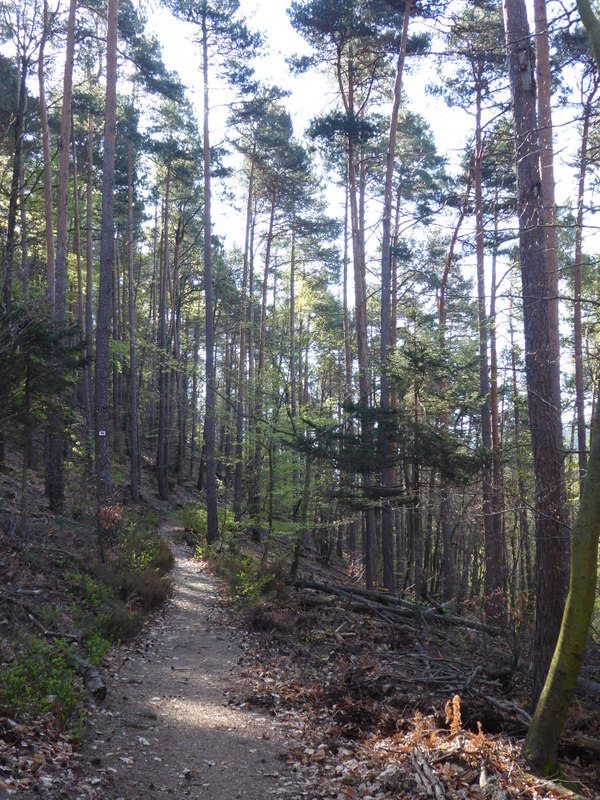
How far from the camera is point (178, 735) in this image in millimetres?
5918

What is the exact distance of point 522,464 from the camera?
12305 millimetres

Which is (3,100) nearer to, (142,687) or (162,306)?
(162,306)

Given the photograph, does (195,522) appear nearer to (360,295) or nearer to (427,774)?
(360,295)

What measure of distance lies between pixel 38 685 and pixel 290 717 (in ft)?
9.81

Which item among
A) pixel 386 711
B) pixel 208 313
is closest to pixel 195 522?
pixel 208 313

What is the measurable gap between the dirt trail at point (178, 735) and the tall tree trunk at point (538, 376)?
10.4 ft

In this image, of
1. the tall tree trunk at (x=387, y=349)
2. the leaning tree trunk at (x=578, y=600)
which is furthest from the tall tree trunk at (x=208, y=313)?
the leaning tree trunk at (x=578, y=600)

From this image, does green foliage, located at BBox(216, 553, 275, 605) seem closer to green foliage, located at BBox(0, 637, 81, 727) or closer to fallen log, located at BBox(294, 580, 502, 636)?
fallen log, located at BBox(294, 580, 502, 636)

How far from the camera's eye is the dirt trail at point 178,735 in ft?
15.8

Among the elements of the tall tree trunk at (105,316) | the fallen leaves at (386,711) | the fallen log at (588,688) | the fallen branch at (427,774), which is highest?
the tall tree trunk at (105,316)

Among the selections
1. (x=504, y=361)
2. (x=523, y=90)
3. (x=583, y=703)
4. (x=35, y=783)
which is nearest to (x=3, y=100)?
(x=523, y=90)

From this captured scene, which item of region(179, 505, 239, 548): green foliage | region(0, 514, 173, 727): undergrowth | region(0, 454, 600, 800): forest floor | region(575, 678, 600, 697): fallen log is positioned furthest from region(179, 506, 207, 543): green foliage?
region(575, 678, 600, 697): fallen log

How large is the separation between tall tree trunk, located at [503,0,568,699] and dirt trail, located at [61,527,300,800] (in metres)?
3.17

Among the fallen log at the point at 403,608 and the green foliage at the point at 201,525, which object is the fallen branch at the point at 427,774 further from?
the green foliage at the point at 201,525
